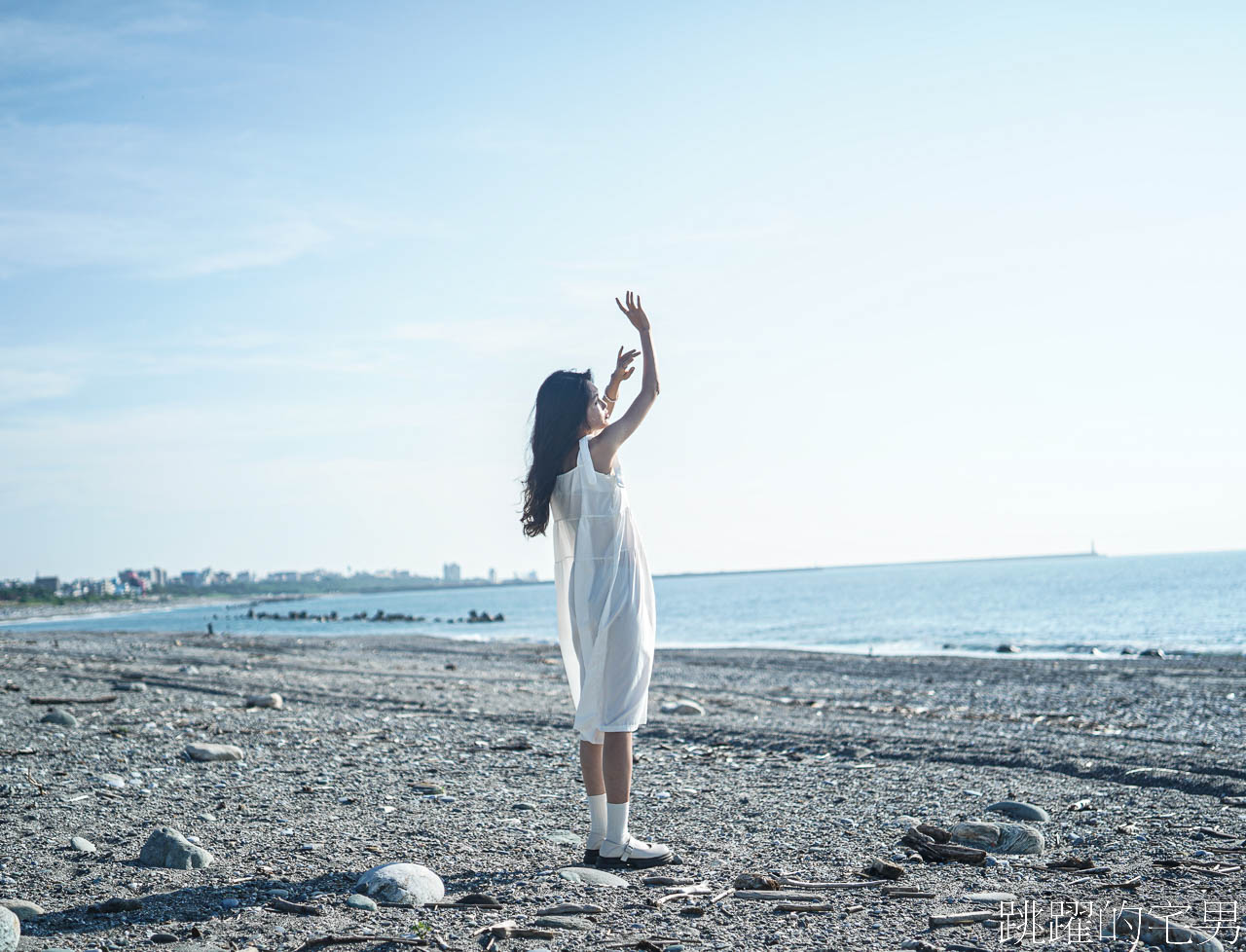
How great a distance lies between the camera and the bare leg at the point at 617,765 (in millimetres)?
4992

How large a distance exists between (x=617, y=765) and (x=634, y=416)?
1847 millimetres

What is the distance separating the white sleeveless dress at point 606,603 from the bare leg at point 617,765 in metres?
0.07

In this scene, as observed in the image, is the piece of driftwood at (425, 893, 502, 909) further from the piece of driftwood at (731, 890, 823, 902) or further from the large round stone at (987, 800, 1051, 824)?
the large round stone at (987, 800, 1051, 824)

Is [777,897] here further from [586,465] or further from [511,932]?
[586,465]

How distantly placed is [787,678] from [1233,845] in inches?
686

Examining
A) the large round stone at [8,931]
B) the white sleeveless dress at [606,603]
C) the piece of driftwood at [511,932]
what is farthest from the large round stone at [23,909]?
the white sleeveless dress at [606,603]

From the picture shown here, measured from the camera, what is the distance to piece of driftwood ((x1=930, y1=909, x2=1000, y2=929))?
13.4 ft

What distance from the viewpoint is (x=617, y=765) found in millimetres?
4984

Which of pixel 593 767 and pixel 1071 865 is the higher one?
pixel 593 767

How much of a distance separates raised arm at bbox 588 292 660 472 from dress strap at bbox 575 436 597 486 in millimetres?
26

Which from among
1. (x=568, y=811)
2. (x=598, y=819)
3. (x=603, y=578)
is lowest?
(x=568, y=811)

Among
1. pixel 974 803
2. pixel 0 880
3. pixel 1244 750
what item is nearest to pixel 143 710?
pixel 0 880

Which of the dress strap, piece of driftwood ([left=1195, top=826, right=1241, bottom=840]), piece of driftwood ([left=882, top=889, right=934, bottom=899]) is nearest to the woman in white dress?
the dress strap

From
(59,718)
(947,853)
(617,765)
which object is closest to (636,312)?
(617,765)
